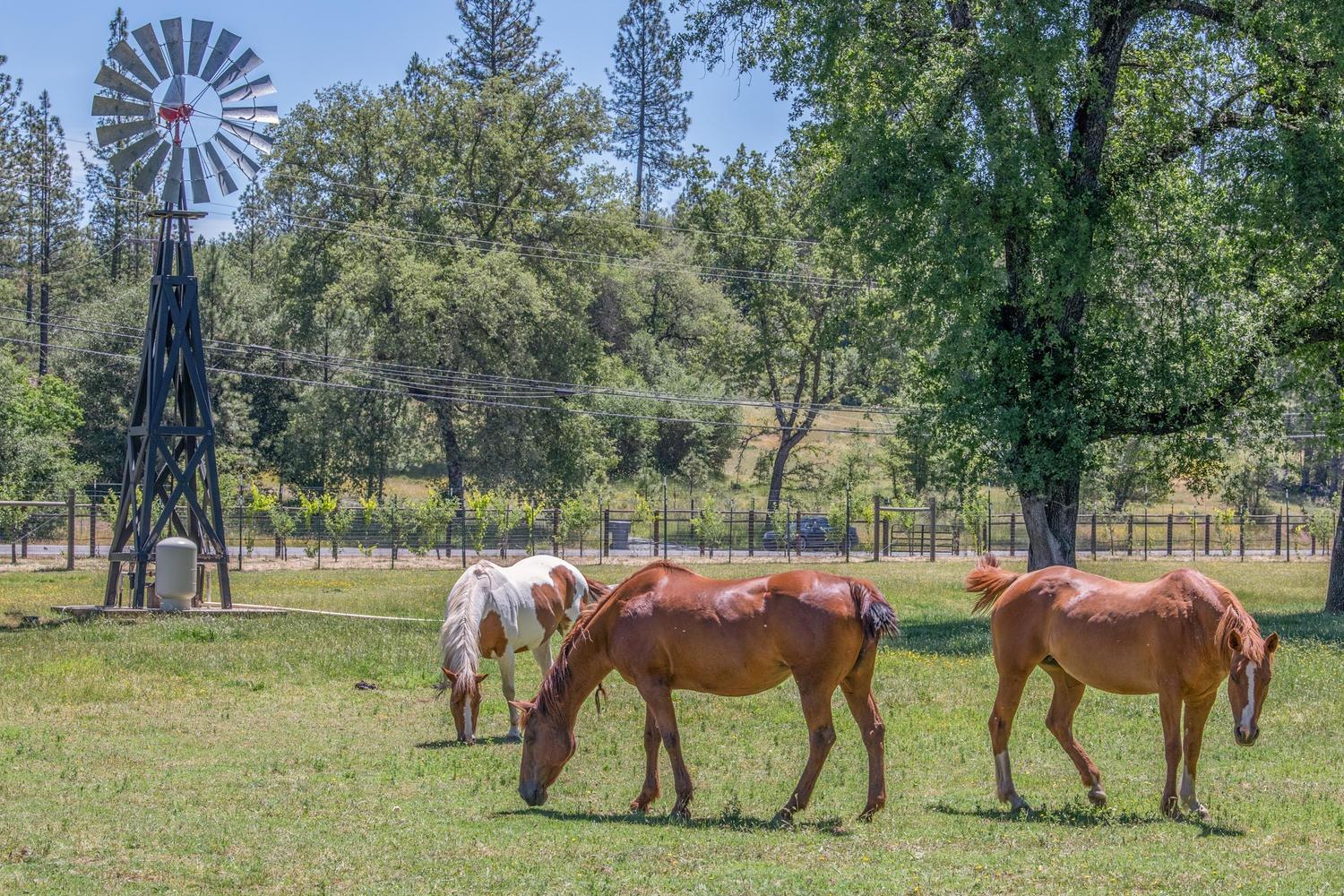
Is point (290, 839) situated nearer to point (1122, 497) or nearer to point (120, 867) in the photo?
point (120, 867)

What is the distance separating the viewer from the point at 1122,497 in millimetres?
63719

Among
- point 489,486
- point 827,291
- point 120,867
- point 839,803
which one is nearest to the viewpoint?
point 120,867

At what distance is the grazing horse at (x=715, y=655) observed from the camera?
9.20m

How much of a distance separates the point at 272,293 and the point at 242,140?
148ft

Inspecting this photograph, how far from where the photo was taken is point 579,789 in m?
10.6

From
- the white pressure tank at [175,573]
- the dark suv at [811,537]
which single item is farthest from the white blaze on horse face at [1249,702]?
the dark suv at [811,537]

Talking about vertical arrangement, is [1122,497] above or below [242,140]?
below

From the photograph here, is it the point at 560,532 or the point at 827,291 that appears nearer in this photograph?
the point at 560,532

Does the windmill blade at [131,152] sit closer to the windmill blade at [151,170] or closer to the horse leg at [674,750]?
the windmill blade at [151,170]

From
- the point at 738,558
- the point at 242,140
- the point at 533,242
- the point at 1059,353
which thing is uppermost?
the point at 533,242

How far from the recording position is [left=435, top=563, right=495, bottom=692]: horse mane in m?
12.7

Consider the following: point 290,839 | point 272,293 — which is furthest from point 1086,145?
point 272,293

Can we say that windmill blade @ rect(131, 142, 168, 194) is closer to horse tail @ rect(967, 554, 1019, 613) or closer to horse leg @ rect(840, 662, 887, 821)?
horse tail @ rect(967, 554, 1019, 613)

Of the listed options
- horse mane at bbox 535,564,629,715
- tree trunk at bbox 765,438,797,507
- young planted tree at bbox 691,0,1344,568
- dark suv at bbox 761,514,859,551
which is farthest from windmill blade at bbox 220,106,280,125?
tree trunk at bbox 765,438,797,507
